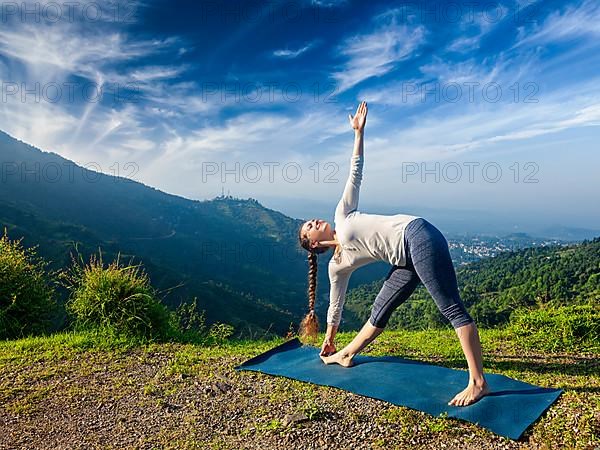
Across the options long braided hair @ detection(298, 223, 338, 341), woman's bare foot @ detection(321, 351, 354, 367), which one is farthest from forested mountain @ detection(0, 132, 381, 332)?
woman's bare foot @ detection(321, 351, 354, 367)

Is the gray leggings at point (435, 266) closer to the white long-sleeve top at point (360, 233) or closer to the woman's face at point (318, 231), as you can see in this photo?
the white long-sleeve top at point (360, 233)

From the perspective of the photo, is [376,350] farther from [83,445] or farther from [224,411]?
[83,445]

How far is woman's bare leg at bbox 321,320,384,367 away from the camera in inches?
153

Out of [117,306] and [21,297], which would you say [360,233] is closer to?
[117,306]

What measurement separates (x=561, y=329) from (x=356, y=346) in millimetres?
2451

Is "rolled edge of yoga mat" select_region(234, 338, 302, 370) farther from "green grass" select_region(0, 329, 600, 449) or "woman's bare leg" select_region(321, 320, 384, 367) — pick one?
"woman's bare leg" select_region(321, 320, 384, 367)

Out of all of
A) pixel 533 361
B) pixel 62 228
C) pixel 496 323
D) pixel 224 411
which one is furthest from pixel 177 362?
pixel 62 228

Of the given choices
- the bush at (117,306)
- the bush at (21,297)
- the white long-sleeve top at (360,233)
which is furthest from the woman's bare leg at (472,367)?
the bush at (21,297)

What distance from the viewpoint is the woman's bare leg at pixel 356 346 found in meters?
3.88

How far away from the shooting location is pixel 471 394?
319 cm

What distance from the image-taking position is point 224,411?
3.32 m

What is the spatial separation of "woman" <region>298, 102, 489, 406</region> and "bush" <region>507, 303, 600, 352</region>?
2.05 m

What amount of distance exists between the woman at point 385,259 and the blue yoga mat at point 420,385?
131mm

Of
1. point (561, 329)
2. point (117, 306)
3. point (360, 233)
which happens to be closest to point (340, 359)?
point (360, 233)
